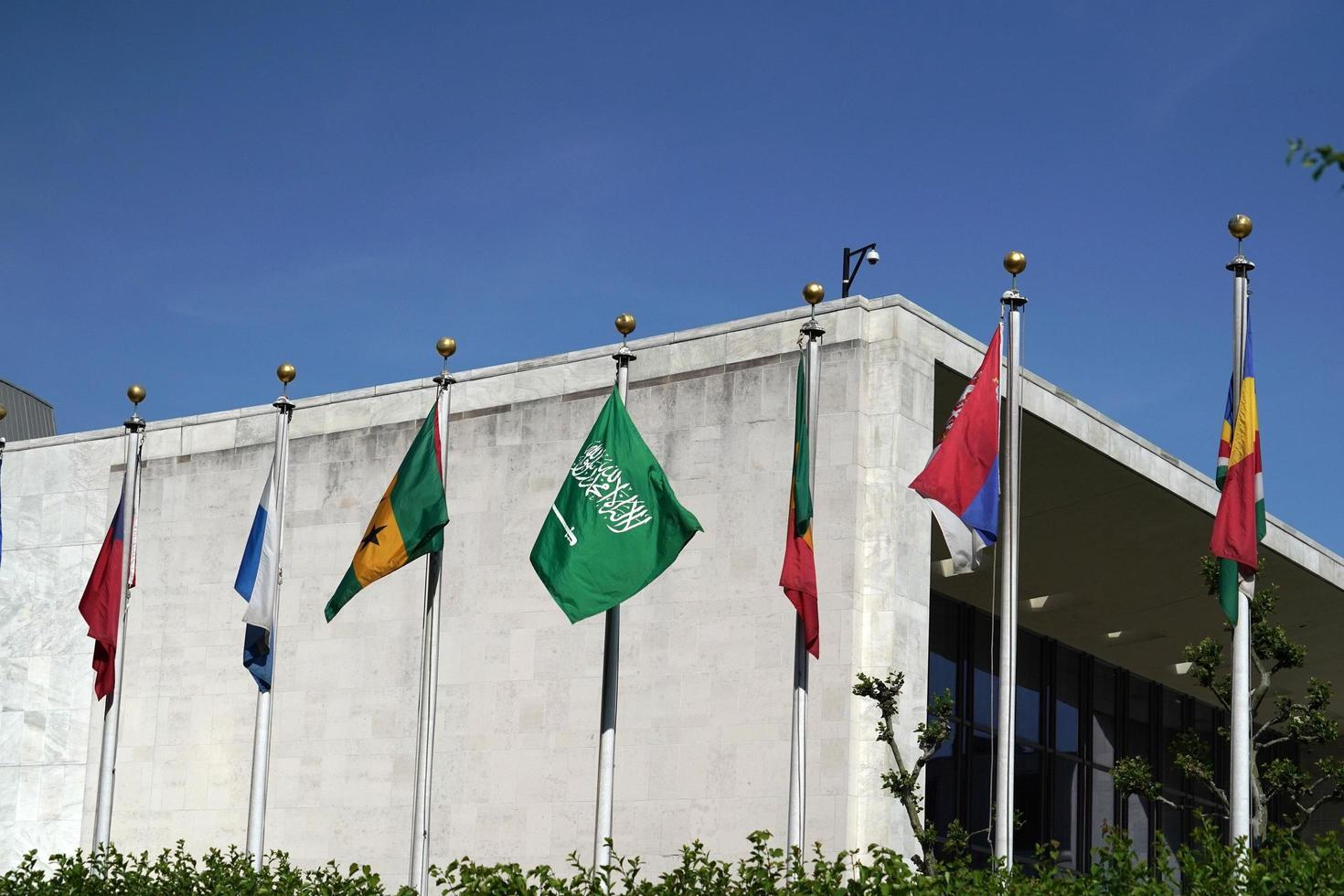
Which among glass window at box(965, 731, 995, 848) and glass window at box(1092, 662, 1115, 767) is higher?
glass window at box(1092, 662, 1115, 767)

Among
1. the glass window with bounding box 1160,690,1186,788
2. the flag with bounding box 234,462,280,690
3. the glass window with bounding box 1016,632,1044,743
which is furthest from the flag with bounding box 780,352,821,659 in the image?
the glass window with bounding box 1160,690,1186,788

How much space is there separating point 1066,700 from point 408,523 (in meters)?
22.7

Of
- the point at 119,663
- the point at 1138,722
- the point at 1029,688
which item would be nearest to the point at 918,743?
the point at 119,663

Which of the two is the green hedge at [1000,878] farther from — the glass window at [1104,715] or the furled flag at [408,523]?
the glass window at [1104,715]

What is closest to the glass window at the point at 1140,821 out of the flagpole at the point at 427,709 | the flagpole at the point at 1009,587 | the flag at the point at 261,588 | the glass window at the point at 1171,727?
the glass window at the point at 1171,727

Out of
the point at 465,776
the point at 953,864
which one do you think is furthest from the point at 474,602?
the point at 953,864

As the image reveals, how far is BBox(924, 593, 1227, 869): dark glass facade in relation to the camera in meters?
33.6

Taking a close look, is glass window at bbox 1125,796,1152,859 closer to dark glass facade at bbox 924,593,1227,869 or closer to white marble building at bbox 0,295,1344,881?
dark glass facade at bbox 924,593,1227,869

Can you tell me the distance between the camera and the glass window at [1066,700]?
39156 millimetres

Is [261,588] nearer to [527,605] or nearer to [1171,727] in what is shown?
[527,605]

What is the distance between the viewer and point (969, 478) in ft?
61.4

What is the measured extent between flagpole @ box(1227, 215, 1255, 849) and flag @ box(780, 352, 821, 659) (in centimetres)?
442

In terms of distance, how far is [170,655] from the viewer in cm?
2992

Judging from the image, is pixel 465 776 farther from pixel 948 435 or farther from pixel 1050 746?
pixel 1050 746
